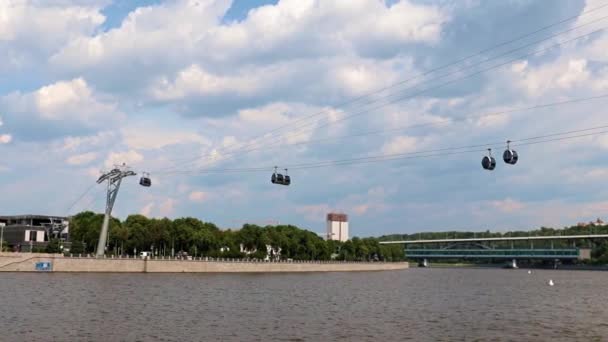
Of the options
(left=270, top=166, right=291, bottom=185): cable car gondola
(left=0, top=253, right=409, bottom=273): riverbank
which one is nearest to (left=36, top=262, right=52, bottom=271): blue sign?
(left=0, top=253, right=409, bottom=273): riverbank

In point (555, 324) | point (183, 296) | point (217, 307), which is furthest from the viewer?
point (183, 296)

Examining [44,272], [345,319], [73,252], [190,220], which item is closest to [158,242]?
[190,220]

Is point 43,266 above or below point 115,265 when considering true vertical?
below

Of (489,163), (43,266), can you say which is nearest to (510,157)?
(489,163)

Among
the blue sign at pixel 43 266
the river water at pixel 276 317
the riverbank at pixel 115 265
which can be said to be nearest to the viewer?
the river water at pixel 276 317

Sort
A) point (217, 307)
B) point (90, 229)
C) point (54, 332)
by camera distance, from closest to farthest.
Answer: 1. point (54, 332)
2. point (217, 307)
3. point (90, 229)

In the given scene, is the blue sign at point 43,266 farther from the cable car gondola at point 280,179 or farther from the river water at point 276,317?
the cable car gondola at point 280,179

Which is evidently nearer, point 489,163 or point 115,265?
point 489,163

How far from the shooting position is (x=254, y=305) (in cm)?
7231

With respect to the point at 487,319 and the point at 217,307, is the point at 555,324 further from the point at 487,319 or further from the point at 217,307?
the point at 217,307

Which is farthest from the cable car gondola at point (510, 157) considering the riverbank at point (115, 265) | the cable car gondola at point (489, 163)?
the riverbank at point (115, 265)

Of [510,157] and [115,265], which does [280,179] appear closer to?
[510,157]

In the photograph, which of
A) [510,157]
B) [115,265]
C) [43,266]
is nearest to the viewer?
[510,157]

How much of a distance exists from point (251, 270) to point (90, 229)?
145 ft
